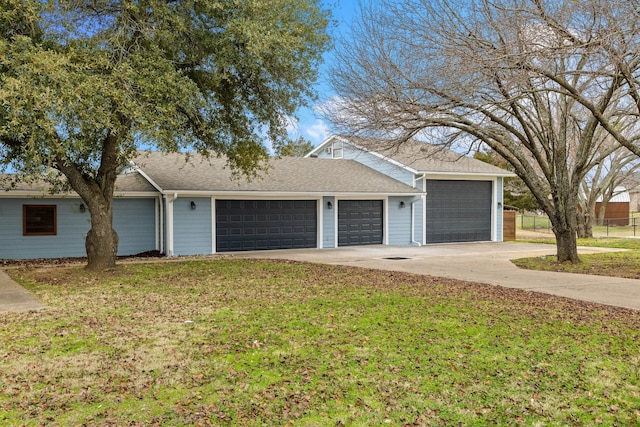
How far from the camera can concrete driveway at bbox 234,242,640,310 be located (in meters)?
9.82

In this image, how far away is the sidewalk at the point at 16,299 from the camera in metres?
7.90

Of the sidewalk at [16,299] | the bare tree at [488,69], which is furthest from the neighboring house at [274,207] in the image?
the sidewalk at [16,299]

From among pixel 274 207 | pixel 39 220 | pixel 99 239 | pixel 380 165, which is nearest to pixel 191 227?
pixel 274 207

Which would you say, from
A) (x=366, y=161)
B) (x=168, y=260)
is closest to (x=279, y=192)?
(x=168, y=260)

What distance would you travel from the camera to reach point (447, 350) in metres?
5.75

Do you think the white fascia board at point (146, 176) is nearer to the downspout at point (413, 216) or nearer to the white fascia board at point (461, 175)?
the downspout at point (413, 216)

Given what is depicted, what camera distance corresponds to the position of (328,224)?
19844 mm

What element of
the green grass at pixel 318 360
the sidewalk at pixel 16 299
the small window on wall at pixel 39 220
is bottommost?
the green grass at pixel 318 360

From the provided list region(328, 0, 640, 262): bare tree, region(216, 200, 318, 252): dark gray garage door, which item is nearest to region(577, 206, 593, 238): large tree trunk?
region(328, 0, 640, 262): bare tree

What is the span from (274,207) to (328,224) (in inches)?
89.7

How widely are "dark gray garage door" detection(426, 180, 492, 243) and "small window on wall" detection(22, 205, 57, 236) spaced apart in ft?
A: 45.5

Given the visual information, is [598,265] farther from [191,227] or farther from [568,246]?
[191,227]

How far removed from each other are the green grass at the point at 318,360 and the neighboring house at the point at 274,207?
22.4ft

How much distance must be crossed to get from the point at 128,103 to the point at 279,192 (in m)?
8.92
